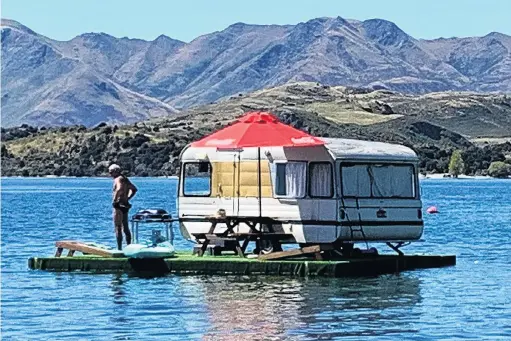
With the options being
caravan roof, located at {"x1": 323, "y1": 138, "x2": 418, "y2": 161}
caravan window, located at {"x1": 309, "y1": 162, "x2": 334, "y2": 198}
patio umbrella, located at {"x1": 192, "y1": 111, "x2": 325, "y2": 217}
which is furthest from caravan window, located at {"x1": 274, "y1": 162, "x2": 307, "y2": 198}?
caravan roof, located at {"x1": 323, "y1": 138, "x2": 418, "y2": 161}

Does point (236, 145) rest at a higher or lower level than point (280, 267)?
higher

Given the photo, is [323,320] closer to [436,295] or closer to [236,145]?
[436,295]

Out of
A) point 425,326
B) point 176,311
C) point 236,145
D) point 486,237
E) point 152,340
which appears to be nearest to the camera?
point 152,340

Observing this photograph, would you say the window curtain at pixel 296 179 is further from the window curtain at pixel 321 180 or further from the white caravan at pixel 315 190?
the window curtain at pixel 321 180

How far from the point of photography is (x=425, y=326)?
25.2m

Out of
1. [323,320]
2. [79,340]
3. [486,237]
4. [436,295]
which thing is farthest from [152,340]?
[486,237]

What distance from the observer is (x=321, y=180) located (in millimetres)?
33406

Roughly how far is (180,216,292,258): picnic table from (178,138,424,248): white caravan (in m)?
0.28

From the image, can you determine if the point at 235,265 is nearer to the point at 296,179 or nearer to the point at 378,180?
the point at 296,179

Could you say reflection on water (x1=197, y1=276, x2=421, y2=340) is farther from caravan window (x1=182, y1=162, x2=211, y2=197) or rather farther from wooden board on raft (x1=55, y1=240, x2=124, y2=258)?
caravan window (x1=182, y1=162, x2=211, y2=197)

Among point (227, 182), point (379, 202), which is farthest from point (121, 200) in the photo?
point (379, 202)

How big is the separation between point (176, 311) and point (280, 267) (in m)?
5.16

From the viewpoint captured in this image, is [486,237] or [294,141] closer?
[294,141]

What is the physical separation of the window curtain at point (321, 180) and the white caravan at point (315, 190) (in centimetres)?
2
